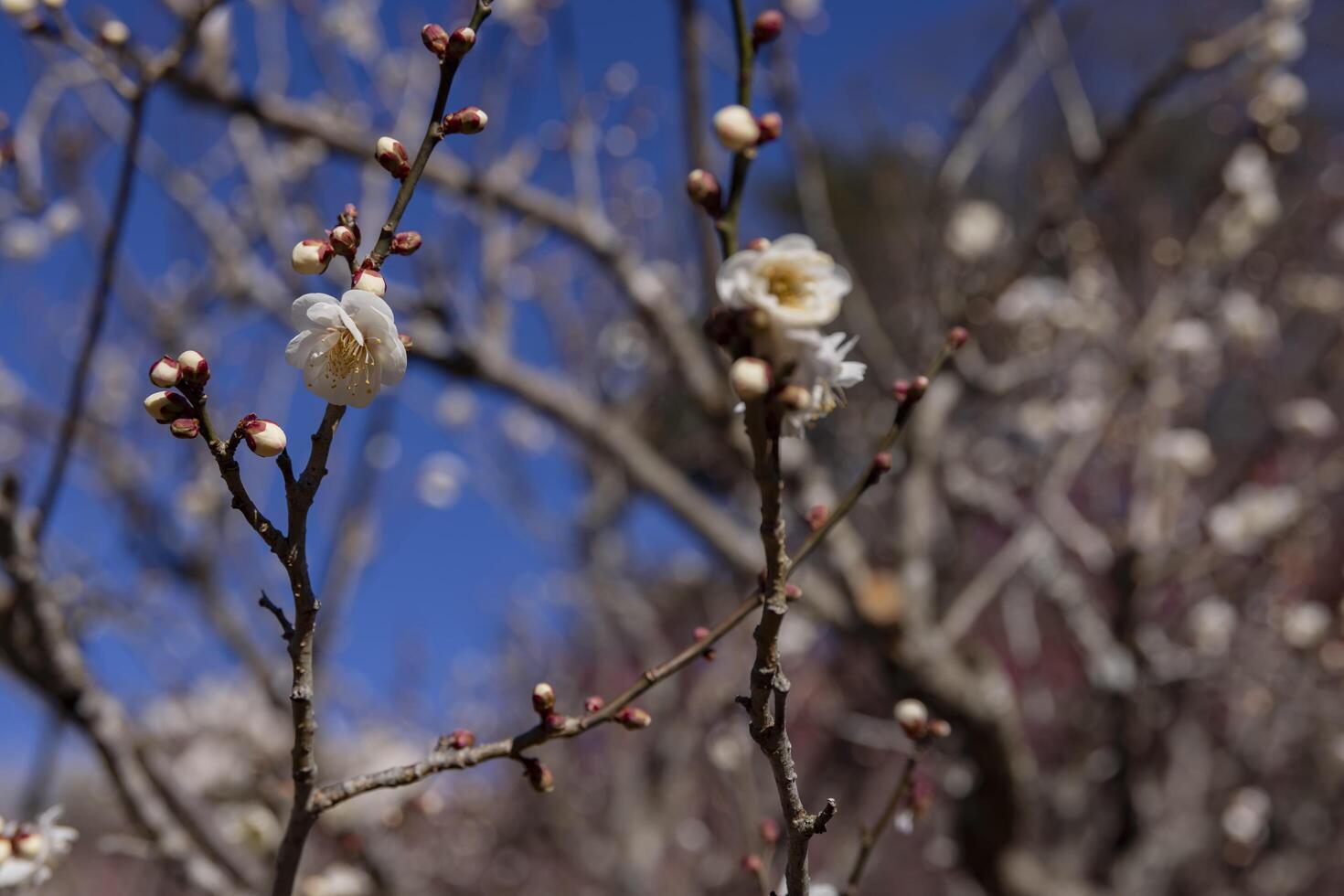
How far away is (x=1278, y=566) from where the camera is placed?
12.8 feet

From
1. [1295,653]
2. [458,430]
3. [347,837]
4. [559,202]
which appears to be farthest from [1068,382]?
[347,837]

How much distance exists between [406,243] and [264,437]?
22 centimetres

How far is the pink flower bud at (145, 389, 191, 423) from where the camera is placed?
2.91ft

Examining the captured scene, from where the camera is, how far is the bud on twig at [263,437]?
900 mm

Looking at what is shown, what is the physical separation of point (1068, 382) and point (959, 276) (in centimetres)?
97

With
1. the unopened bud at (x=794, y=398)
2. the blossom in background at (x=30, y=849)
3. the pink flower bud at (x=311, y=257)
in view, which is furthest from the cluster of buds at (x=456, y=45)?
the blossom in background at (x=30, y=849)

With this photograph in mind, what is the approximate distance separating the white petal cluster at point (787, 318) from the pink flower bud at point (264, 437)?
1.35 ft

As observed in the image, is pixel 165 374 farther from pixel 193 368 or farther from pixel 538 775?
pixel 538 775

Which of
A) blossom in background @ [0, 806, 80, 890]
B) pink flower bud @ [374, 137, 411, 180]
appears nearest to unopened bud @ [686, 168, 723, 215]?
pink flower bud @ [374, 137, 411, 180]

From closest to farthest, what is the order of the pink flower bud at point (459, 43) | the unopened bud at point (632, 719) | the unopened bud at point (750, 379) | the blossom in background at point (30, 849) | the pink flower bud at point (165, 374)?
the unopened bud at point (750, 379)
the pink flower bud at point (165, 374)
the pink flower bud at point (459, 43)
the unopened bud at point (632, 719)
the blossom in background at point (30, 849)

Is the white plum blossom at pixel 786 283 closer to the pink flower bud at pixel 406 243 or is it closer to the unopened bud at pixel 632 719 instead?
the pink flower bud at pixel 406 243

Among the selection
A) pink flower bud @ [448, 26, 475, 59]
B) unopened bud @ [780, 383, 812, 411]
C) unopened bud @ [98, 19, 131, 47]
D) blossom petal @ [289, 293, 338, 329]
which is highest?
unopened bud @ [98, 19, 131, 47]

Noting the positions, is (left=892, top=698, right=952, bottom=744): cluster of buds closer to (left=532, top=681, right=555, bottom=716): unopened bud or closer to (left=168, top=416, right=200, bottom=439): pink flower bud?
(left=532, top=681, right=555, bottom=716): unopened bud

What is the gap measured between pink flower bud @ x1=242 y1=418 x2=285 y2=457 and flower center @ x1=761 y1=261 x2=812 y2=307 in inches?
17.6
